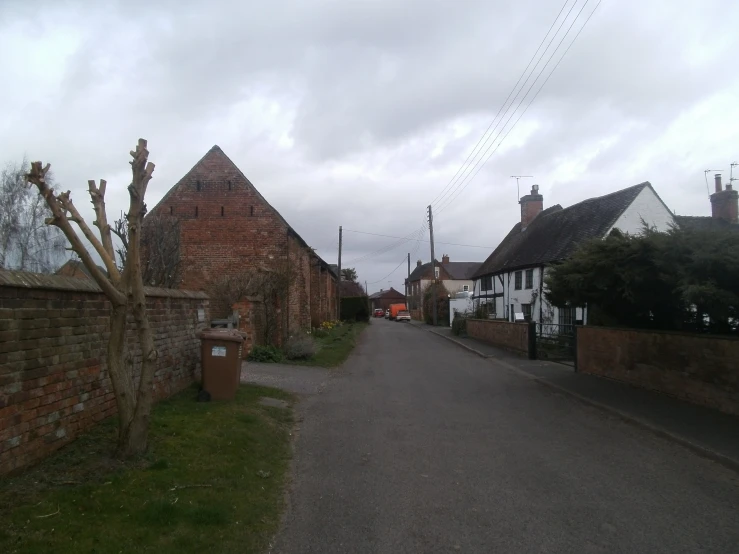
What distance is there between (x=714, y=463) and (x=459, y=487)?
130 inches

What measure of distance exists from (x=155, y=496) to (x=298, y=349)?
43.4 feet

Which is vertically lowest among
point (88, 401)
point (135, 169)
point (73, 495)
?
point (73, 495)

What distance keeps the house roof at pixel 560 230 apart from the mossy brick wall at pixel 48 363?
20364 mm

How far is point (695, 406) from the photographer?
10500 millimetres

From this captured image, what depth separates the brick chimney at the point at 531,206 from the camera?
133ft

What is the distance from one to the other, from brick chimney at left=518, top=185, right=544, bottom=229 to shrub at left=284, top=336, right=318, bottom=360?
25180mm

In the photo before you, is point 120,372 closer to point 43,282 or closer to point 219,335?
point 43,282

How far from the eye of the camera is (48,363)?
586cm

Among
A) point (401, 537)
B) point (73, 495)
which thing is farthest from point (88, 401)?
point (401, 537)

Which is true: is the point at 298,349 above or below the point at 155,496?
above

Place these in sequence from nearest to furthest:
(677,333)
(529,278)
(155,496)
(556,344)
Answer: (155,496)
(677,333)
(556,344)
(529,278)

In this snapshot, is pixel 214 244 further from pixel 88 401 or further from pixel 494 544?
pixel 494 544

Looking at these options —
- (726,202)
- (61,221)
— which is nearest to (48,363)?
(61,221)

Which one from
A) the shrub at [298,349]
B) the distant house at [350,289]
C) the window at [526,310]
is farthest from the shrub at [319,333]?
the distant house at [350,289]
